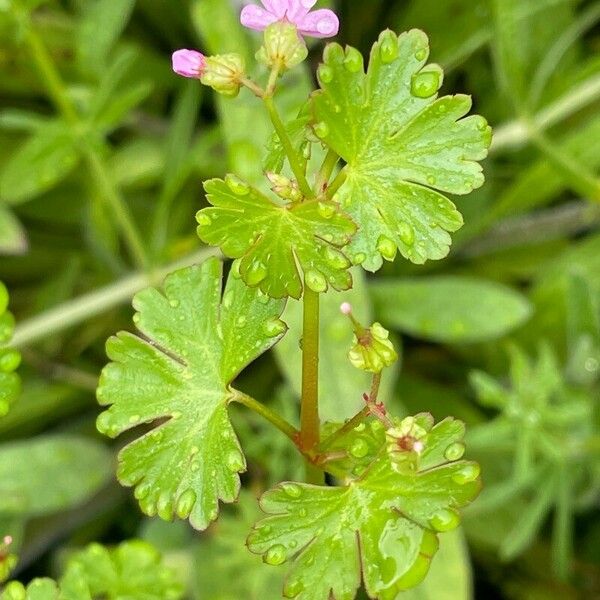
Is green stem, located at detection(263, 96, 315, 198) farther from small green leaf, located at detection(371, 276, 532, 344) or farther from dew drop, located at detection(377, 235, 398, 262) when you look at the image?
small green leaf, located at detection(371, 276, 532, 344)

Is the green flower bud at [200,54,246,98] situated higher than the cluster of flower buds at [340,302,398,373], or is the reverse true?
the green flower bud at [200,54,246,98]

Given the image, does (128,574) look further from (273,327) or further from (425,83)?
(425,83)

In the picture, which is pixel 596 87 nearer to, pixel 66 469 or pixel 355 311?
pixel 355 311

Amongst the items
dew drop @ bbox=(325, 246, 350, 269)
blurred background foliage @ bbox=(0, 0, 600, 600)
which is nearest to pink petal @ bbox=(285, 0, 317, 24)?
dew drop @ bbox=(325, 246, 350, 269)

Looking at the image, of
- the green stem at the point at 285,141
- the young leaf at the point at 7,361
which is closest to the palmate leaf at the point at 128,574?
the young leaf at the point at 7,361

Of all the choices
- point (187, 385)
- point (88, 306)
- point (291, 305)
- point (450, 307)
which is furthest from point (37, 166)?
point (187, 385)

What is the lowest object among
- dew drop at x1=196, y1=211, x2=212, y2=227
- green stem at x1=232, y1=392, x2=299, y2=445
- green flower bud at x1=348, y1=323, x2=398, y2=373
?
green stem at x1=232, y1=392, x2=299, y2=445

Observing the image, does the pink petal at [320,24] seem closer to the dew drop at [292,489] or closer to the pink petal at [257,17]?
the pink petal at [257,17]

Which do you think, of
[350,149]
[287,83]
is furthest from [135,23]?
[350,149]
